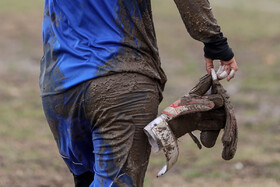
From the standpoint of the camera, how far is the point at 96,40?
2822mm

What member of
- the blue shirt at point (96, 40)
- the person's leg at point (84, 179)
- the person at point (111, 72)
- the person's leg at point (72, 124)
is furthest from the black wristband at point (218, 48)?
the person's leg at point (84, 179)

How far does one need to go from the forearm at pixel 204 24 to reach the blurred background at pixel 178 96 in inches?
97.1

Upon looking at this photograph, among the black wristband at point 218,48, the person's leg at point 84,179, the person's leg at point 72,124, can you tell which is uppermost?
the black wristband at point 218,48

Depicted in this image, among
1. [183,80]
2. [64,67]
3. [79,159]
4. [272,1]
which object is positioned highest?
[64,67]

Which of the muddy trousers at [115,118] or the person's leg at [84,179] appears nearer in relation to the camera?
the muddy trousers at [115,118]

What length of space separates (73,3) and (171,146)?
898 mm

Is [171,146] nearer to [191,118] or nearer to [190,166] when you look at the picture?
[191,118]

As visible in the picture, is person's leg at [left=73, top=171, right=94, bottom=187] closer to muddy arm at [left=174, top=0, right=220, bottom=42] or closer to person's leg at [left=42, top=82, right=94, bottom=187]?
person's leg at [left=42, top=82, right=94, bottom=187]

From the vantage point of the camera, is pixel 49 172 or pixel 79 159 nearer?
pixel 79 159

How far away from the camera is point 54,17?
9.66 feet

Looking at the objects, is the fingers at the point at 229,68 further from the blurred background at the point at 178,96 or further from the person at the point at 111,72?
the blurred background at the point at 178,96

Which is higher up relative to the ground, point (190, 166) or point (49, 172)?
point (49, 172)

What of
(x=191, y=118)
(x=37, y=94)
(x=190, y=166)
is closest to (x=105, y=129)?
(x=191, y=118)

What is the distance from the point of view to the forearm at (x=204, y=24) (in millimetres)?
2824
